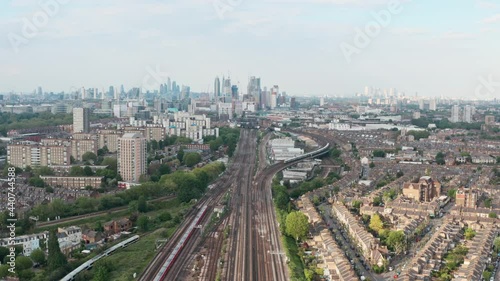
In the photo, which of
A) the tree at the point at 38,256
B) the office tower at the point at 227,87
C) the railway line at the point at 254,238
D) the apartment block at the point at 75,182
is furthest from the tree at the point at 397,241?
the office tower at the point at 227,87

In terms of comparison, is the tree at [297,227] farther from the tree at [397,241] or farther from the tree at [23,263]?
the tree at [23,263]

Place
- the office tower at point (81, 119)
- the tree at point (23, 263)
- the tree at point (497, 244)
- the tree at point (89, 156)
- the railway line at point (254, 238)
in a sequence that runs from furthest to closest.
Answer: the office tower at point (81, 119) → the tree at point (89, 156) → the tree at point (497, 244) → the railway line at point (254, 238) → the tree at point (23, 263)

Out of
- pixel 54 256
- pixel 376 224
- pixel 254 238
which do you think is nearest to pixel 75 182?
pixel 254 238

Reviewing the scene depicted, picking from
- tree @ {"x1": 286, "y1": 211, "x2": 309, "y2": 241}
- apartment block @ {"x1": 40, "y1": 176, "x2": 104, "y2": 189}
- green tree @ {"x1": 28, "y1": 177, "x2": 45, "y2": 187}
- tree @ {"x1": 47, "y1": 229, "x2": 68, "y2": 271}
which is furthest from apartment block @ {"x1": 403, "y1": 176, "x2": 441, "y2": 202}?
green tree @ {"x1": 28, "y1": 177, "x2": 45, "y2": 187}

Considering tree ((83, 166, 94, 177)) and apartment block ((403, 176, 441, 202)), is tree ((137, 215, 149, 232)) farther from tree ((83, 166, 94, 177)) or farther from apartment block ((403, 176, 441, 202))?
apartment block ((403, 176, 441, 202))

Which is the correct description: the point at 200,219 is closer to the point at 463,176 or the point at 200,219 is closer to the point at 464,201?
the point at 464,201

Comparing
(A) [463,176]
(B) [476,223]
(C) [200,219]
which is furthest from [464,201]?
(C) [200,219]
